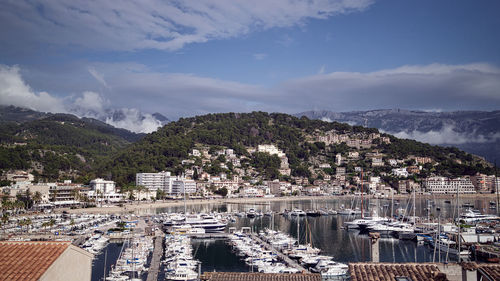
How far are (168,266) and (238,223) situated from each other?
28.1m

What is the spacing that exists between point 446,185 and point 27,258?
121 m

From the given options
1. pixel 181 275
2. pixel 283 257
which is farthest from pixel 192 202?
pixel 181 275

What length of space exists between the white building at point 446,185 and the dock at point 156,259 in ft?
304

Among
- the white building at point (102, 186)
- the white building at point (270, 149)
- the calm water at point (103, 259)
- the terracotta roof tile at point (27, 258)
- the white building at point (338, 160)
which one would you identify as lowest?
the calm water at point (103, 259)

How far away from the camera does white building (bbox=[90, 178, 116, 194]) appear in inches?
3049

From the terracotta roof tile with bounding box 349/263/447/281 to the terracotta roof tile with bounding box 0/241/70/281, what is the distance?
4664mm

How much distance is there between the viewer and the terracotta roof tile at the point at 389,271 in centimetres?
702

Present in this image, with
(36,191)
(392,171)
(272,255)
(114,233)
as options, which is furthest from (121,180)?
(392,171)

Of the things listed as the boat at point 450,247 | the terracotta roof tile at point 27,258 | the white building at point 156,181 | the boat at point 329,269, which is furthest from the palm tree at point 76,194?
the terracotta roof tile at point 27,258

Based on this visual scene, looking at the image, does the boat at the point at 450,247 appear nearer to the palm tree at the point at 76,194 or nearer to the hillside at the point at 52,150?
the palm tree at the point at 76,194

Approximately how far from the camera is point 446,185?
113 meters

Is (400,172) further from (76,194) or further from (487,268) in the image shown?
(487,268)

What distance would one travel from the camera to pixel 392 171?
126m

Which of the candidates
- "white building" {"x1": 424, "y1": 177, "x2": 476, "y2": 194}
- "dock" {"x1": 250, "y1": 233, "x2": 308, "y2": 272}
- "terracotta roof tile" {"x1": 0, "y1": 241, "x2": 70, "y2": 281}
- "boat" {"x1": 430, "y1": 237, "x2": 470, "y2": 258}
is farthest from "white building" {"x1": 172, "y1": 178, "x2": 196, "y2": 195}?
"terracotta roof tile" {"x1": 0, "y1": 241, "x2": 70, "y2": 281}
